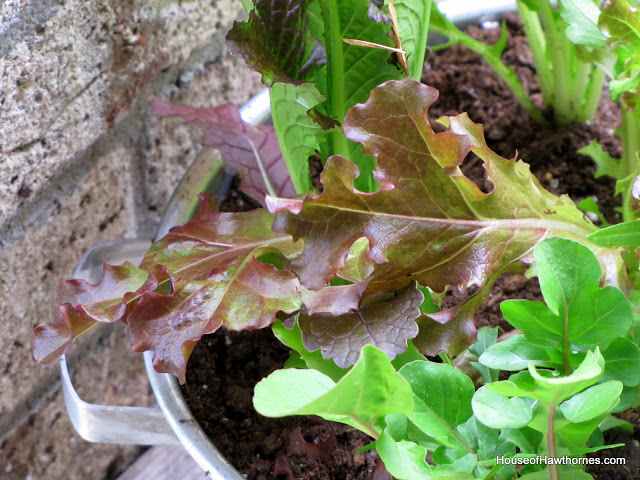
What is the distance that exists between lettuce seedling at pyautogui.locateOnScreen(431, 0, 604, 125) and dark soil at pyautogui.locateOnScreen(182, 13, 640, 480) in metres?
0.02

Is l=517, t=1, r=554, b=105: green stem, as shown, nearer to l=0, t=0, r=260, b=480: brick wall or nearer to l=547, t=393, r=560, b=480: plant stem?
l=0, t=0, r=260, b=480: brick wall

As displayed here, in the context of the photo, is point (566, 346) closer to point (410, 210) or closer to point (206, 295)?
point (410, 210)

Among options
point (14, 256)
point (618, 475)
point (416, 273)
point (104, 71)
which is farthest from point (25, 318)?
point (618, 475)

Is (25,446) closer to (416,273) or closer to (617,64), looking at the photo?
(416,273)

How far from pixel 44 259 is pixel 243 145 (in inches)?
9.3

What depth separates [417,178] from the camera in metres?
0.44

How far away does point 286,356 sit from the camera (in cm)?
56

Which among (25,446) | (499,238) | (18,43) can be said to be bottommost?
(25,446)

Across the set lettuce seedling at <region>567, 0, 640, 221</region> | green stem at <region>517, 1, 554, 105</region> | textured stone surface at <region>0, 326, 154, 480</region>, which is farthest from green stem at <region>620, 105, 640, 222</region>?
textured stone surface at <region>0, 326, 154, 480</region>

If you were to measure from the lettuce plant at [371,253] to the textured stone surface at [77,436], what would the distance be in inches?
12.1

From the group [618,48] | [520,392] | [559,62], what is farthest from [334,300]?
[559,62]

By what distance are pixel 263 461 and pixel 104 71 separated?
0.40m

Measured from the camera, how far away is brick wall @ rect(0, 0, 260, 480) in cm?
58

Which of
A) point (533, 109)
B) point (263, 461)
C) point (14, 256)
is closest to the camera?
point (263, 461)
